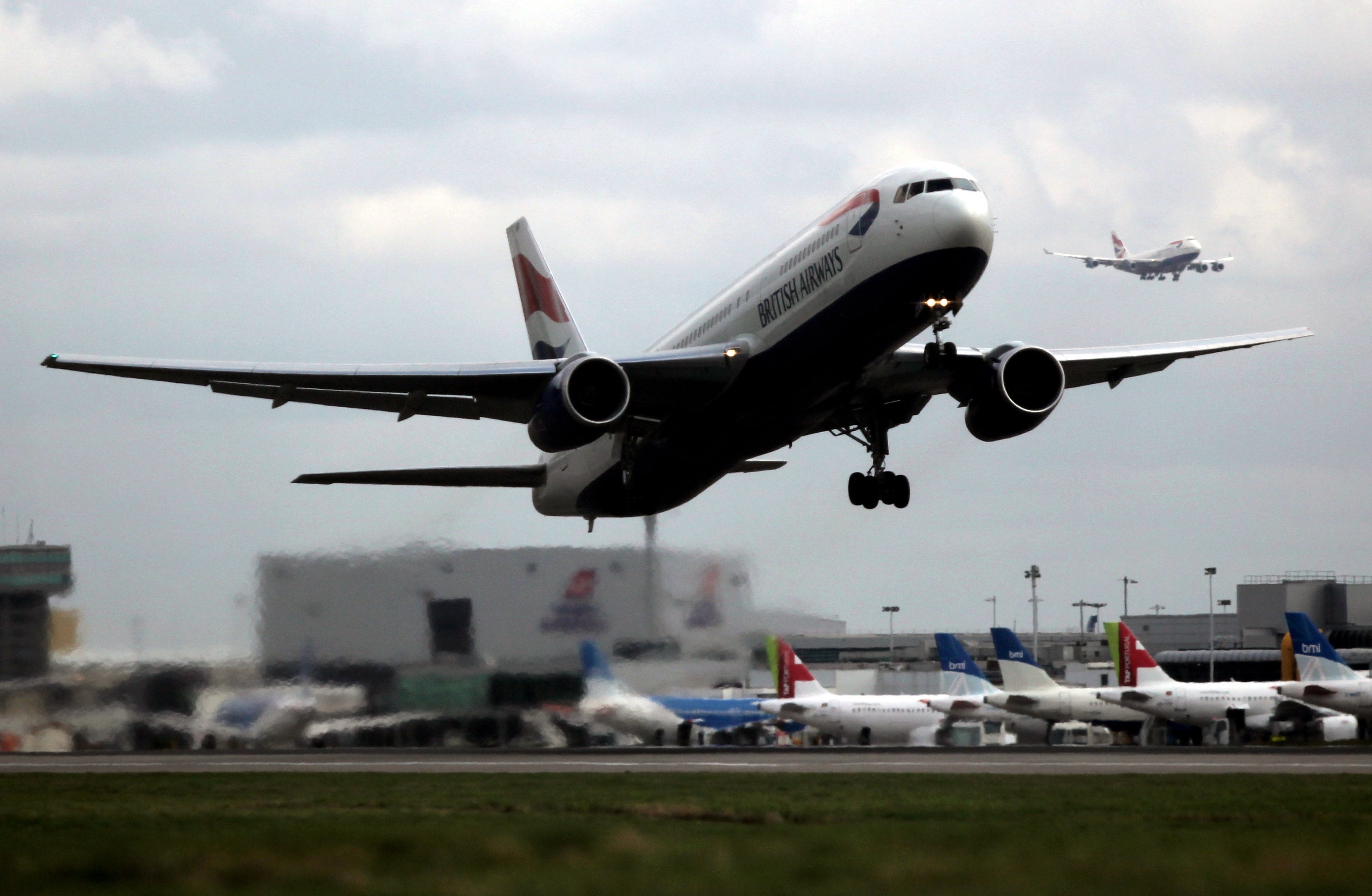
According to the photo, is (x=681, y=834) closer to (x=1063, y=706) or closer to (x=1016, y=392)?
(x=1016, y=392)

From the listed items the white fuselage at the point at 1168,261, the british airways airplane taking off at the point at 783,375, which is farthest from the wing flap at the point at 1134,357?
the white fuselage at the point at 1168,261

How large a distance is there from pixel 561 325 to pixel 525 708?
11.3 metres

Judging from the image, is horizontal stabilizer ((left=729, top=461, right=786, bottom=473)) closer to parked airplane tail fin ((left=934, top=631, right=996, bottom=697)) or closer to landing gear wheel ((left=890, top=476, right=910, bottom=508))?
landing gear wheel ((left=890, top=476, right=910, bottom=508))

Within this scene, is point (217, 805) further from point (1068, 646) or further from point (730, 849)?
point (1068, 646)

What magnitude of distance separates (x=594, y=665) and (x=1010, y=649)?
29167 millimetres

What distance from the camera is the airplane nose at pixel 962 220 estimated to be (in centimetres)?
3034

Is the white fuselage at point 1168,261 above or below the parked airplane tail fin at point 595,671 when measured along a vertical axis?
above

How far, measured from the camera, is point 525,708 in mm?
43906

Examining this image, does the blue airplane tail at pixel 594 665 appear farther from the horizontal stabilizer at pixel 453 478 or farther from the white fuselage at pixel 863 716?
the white fuselage at pixel 863 716

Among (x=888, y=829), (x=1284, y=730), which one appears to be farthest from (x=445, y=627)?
(x=1284, y=730)

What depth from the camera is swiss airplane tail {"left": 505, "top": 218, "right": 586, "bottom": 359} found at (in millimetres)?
47219

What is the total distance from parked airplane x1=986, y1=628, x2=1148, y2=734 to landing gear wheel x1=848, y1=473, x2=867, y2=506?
2736cm

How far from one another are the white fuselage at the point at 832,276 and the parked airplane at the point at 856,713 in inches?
981

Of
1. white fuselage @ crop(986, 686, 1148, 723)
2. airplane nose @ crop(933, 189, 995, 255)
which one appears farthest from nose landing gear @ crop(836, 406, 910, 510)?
white fuselage @ crop(986, 686, 1148, 723)
